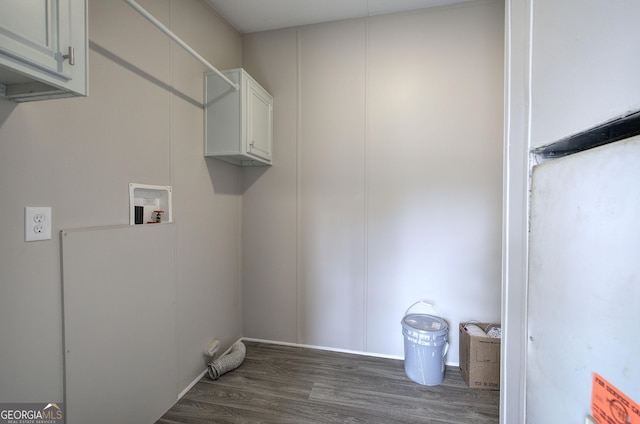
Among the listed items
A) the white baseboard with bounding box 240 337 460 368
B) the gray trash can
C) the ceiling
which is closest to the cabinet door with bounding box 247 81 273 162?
the ceiling

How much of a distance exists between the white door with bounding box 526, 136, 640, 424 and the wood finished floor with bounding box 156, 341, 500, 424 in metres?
1.40

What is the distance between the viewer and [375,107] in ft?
7.97

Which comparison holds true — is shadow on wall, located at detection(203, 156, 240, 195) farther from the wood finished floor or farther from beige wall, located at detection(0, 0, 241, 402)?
the wood finished floor

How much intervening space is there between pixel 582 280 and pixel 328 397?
6.32 feet

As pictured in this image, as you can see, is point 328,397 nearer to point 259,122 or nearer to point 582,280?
point 582,280

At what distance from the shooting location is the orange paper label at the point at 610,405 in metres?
0.42

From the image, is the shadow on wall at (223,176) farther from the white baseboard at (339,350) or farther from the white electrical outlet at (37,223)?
the white baseboard at (339,350)

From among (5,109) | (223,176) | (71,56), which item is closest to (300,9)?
(223,176)

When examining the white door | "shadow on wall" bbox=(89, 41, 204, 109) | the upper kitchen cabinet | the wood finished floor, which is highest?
"shadow on wall" bbox=(89, 41, 204, 109)

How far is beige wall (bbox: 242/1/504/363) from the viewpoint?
224 cm

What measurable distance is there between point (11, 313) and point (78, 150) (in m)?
0.75

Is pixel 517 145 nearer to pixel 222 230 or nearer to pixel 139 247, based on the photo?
pixel 139 247

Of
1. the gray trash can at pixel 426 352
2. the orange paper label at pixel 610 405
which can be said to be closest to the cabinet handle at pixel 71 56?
the orange paper label at pixel 610 405

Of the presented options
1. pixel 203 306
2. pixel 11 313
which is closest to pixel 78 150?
pixel 11 313
